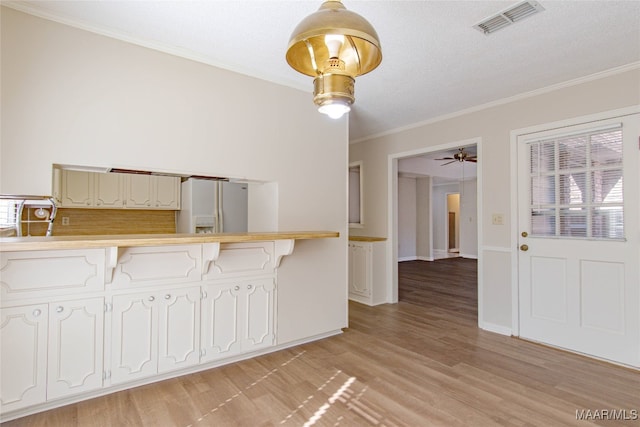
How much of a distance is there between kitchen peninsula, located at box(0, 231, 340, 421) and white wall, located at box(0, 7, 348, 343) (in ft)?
1.24

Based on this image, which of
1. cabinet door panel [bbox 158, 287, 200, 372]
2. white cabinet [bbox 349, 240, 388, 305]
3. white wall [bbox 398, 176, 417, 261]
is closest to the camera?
cabinet door panel [bbox 158, 287, 200, 372]

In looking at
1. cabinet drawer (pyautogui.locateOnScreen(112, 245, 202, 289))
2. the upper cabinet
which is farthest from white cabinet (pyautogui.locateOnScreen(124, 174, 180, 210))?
cabinet drawer (pyautogui.locateOnScreen(112, 245, 202, 289))

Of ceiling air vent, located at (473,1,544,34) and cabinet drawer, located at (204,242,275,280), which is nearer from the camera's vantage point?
ceiling air vent, located at (473,1,544,34)

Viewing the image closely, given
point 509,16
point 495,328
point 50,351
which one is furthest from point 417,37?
point 50,351

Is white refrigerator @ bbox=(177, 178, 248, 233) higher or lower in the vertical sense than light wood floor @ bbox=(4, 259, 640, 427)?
higher

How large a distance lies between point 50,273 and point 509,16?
3.23 metres

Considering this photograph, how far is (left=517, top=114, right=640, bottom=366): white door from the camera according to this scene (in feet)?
9.11

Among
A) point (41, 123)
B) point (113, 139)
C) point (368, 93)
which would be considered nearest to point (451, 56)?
point (368, 93)

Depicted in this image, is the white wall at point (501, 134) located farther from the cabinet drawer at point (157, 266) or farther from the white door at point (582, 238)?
the cabinet drawer at point (157, 266)

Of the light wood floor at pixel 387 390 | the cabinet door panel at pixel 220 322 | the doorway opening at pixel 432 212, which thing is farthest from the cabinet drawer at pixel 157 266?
the doorway opening at pixel 432 212

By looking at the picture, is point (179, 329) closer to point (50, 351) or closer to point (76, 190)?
point (50, 351)

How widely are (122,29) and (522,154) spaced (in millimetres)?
3643
